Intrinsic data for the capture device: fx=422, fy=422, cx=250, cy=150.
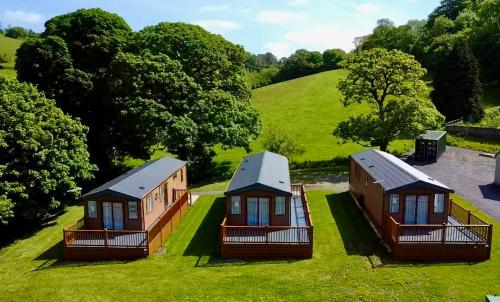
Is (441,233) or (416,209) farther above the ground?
(416,209)

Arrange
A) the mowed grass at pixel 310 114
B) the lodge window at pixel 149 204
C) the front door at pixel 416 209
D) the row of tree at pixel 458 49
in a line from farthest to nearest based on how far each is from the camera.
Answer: the row of tree at pixel 458 49, the mowed grass at pixel 310 114, the lodge window at pixel 149 204, the front door at pixel 416 209

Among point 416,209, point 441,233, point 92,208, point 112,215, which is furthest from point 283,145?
point 441,233

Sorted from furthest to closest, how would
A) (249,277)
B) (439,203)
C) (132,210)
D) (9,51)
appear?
(9,51)
(132,210)
(439,203)
(249,277)

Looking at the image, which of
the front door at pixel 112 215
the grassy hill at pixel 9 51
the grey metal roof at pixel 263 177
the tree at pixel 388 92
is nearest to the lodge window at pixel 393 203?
the grey metal roof at pixel 263 177

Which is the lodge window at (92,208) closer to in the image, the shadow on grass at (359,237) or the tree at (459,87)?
the shadow on grass at (359,237)

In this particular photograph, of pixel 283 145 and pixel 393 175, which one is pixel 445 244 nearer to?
pixel 393 175

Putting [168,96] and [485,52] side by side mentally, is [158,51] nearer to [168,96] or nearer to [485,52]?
[168,96]

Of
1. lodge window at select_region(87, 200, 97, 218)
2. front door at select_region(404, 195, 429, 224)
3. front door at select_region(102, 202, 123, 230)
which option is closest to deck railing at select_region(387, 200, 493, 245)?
front door at select_region(404, 195, 429, 224)
